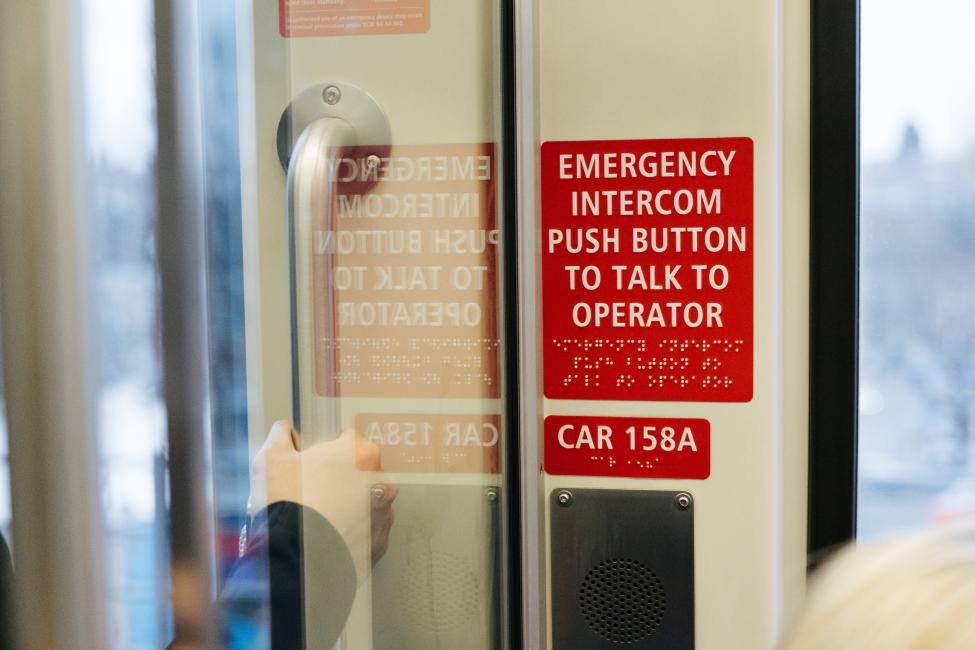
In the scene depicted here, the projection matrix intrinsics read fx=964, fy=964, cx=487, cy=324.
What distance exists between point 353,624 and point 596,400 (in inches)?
22.2

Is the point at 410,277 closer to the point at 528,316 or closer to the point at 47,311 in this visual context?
the point at 528,316

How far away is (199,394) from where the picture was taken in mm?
370

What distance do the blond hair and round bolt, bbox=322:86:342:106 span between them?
25.1 inches

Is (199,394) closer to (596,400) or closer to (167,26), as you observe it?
(167,26)

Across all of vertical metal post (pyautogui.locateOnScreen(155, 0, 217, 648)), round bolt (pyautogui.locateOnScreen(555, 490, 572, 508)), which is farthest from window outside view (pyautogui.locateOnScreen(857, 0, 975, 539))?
vertical metal post (pyautogui.locateOnScreen(155, 0, 217, 648))

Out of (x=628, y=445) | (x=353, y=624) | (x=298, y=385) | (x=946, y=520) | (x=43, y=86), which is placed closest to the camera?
(x=43, y=86)

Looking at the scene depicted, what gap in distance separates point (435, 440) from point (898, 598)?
0.63 metres

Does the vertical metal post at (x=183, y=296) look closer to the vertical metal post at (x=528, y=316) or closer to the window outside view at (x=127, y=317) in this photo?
the window outside view at (x=127, y=317)

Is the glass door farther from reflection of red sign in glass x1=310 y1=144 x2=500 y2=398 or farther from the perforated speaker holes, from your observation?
the perforated speaker holes

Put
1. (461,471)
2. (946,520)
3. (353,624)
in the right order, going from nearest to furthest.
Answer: (946,520) < (353,624) < (461,471)

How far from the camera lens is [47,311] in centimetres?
32

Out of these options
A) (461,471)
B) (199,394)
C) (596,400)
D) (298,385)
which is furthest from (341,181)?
(199,394)

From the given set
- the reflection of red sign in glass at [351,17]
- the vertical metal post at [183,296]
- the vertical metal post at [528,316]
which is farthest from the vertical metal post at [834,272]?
the vertical metal post at [183,296]

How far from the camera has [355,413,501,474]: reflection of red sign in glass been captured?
1.06 m
